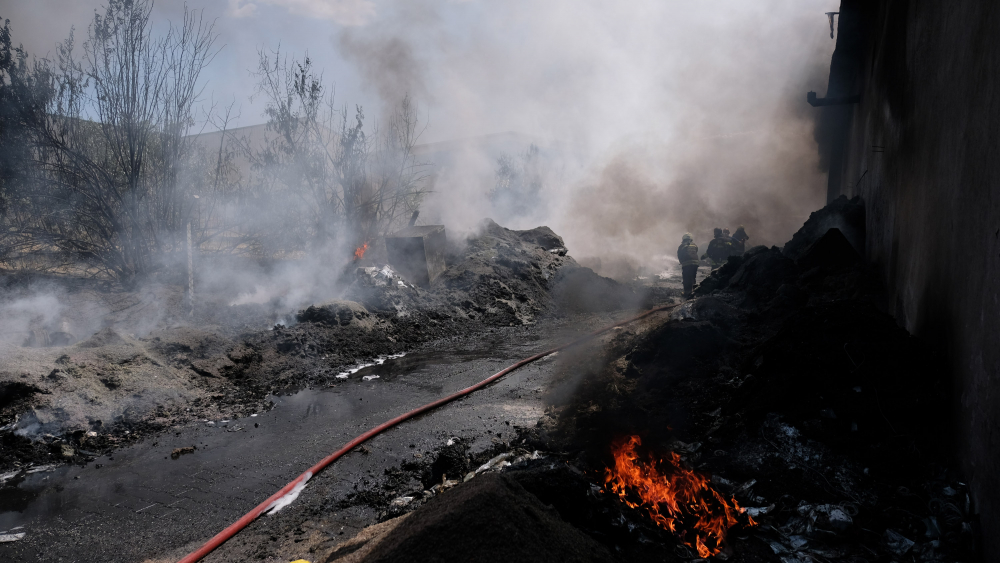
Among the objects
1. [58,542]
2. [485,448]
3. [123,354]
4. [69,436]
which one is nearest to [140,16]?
[123,354]

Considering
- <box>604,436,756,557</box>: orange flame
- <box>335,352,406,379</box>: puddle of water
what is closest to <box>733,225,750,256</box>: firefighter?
<box>335,352,406,379</box>: puddle of water

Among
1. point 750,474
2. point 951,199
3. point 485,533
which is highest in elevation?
point 951,199

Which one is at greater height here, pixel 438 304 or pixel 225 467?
pixel 438 304

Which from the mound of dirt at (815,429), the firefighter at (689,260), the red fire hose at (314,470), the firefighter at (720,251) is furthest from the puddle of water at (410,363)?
the firefighter at (720,251)

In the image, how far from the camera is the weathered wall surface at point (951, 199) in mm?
2904

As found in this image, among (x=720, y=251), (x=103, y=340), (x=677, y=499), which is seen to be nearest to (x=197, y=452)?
(x=103, y=340)

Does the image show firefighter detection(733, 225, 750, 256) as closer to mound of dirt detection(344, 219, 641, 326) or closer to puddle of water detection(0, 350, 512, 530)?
mound of dirt detection(344, 219, 641, 326)

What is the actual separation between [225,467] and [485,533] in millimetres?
3901

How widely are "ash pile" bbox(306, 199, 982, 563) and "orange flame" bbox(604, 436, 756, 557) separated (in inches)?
0.4

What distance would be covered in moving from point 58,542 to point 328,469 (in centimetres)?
208

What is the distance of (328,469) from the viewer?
501 cm

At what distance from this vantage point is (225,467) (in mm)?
5203

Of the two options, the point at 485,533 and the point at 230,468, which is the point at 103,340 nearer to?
the point at 230,468

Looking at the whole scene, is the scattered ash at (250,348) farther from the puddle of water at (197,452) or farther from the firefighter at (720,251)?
the firefighter at (720,251)
